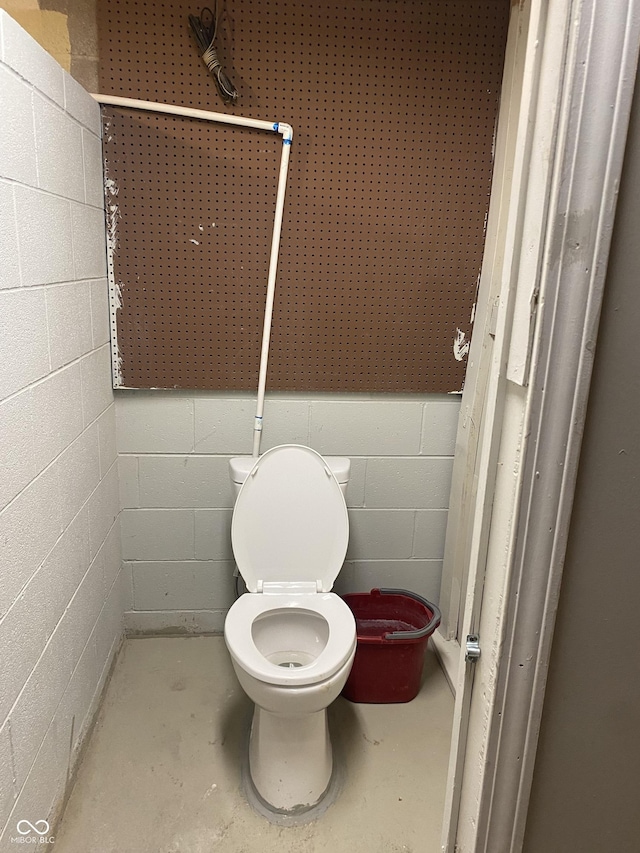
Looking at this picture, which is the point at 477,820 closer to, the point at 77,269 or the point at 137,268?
the point at 77,269

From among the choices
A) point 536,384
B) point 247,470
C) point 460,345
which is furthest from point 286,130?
point 536,384

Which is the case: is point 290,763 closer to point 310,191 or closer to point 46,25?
point 310,191

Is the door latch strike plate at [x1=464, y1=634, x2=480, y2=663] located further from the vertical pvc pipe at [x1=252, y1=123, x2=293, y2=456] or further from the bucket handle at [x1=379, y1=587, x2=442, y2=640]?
the vertical pvc pipe at [x1=252, y1=123, x2=293, y2=456]

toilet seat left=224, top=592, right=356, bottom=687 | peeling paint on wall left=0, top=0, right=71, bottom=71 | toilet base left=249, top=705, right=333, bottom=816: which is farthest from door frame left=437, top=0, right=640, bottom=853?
peeling paint on wall left=0, top=0, right=71, bottom=71

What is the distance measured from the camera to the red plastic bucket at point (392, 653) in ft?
6.15

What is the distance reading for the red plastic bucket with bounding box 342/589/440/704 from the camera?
6.15 ft

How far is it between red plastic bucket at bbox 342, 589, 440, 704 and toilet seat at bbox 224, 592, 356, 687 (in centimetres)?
19

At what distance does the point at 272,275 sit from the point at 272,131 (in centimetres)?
42

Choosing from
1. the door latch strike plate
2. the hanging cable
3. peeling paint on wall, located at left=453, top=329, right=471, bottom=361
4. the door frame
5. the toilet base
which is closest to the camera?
the door frame

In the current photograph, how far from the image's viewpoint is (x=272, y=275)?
189 cm

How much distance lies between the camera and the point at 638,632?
0.80 m

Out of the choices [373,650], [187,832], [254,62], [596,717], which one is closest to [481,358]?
[373,650]

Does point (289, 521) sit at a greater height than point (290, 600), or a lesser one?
greater

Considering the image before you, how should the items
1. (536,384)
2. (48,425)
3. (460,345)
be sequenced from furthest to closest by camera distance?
(460,345), (48,425), (536,384)
